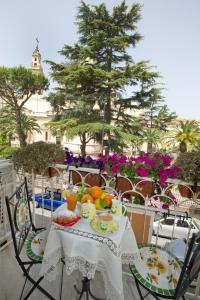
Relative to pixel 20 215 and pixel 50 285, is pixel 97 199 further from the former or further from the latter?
pixel 50 285

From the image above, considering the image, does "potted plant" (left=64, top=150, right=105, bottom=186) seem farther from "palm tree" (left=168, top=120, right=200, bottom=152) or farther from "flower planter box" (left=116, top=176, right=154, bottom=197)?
"palm tree" (left=168, top=120, right=200, bottom=152)

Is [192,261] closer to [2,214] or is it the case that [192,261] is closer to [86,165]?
[86,165]

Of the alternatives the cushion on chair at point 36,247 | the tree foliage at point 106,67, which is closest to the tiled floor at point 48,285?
the cushion on chair at point 36,247

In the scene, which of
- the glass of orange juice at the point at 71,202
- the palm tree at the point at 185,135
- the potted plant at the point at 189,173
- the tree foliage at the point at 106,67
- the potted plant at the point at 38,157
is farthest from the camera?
the palm tree at the point at 185,135

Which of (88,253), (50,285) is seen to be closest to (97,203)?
(88,253)

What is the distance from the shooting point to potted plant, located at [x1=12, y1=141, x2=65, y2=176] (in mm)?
2033

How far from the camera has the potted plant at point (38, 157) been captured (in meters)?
2.03

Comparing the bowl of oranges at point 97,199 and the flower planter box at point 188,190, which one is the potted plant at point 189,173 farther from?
the bowl of oranges at point 97,199

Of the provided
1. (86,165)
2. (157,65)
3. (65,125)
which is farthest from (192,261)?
(157,65)

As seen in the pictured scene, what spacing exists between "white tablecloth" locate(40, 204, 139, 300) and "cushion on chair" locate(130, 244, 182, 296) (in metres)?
0.27

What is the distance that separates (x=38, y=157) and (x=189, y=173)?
1.47 metres

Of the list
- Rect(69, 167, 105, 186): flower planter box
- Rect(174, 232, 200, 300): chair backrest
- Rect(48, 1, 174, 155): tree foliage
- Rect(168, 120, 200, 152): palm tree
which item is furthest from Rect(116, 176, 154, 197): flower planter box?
Rect(168, 120, 200, 152): palm tree

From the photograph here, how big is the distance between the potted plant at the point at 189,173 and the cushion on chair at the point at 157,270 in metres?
0.57

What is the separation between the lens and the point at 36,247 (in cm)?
166
